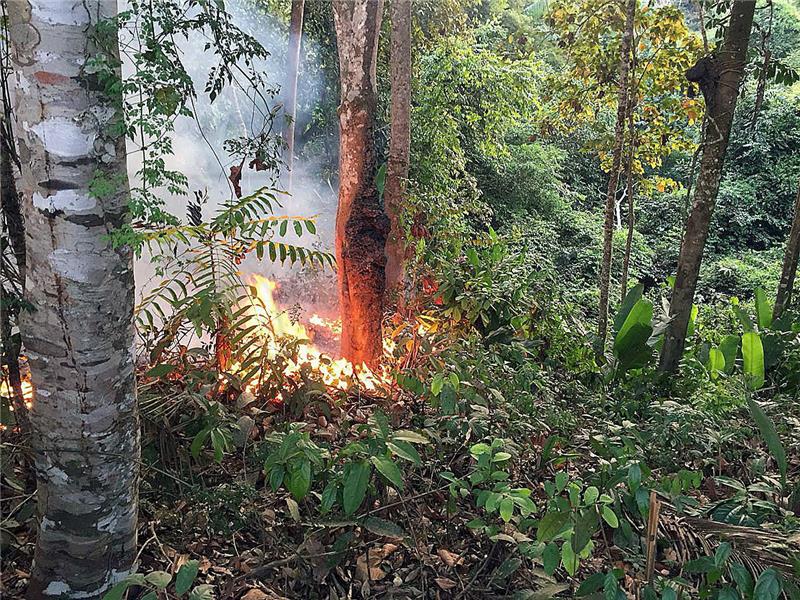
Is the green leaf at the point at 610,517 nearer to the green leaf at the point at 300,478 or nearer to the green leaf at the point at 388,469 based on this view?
the green leaf at the point at 388,469

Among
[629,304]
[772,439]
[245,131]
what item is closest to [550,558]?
[772,439]

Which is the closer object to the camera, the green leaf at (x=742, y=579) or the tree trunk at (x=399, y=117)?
the green leaf at (x=742, y=579)

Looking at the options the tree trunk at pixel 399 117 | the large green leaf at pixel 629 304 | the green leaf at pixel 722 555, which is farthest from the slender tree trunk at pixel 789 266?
the green leaf at pixel 722 555

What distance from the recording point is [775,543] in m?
1.37

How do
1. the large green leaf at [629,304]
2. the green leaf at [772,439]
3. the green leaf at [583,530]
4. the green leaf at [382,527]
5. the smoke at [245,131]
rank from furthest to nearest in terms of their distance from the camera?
the smoke at [245,131] < the large green leaf at [629,304] < the green leaf at [772,439] < the green leaf at [382,527] < the green leaf at [583,530]

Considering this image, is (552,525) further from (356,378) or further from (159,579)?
(356,378)

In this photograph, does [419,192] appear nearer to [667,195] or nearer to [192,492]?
[192,492]

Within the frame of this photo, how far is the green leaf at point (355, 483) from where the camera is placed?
5.46ft

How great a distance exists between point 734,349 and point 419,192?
2.34 metres

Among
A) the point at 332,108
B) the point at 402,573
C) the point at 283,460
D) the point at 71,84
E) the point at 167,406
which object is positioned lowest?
the point at 402,573

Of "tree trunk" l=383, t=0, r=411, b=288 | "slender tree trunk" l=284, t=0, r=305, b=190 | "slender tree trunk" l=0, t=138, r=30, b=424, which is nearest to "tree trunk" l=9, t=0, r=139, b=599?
"slender tree trunk" l=0, t=138, r=30, b=424

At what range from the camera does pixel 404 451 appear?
1.76m

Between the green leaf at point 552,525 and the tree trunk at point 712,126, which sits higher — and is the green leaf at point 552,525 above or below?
below

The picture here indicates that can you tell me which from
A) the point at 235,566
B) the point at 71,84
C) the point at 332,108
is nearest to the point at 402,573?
the point at 235,566
